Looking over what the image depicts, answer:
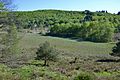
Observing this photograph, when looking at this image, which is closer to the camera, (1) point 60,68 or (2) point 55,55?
(1) point 60,68

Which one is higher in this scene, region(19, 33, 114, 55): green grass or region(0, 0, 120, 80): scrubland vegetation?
region(0, 0, 120, 80): scrubland vegetation

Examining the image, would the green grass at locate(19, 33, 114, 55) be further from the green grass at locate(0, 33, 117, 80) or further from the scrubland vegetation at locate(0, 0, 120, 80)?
the green grass at locate(0, 33, 117, 80)

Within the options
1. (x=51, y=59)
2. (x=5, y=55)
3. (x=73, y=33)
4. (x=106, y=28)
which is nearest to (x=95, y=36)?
(x=106, y=28)

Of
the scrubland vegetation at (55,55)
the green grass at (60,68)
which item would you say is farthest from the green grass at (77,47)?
the green grass at (60,68)

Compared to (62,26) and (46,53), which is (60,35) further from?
(46,53)

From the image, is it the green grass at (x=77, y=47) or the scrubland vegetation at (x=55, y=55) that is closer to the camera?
the scrubland vegetation at (x=55, y=55)

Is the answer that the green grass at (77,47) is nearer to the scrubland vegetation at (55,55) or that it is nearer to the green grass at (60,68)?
the scrubland vegetation at (55,55)

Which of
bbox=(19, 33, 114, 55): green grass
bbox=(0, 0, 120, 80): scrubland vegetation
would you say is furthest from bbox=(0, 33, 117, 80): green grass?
bbox=(19, 33, 114, 55): green grass

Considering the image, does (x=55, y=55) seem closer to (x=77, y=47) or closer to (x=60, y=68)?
(x=60, y=68)

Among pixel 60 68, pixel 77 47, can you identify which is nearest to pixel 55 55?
pixel 60 68

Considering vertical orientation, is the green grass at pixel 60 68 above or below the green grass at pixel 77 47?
above

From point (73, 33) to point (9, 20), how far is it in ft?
422

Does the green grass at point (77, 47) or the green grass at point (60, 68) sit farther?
the green grass at point (77, 47)

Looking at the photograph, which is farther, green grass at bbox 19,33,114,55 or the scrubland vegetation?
green grass at bbox 19,33,114,55
